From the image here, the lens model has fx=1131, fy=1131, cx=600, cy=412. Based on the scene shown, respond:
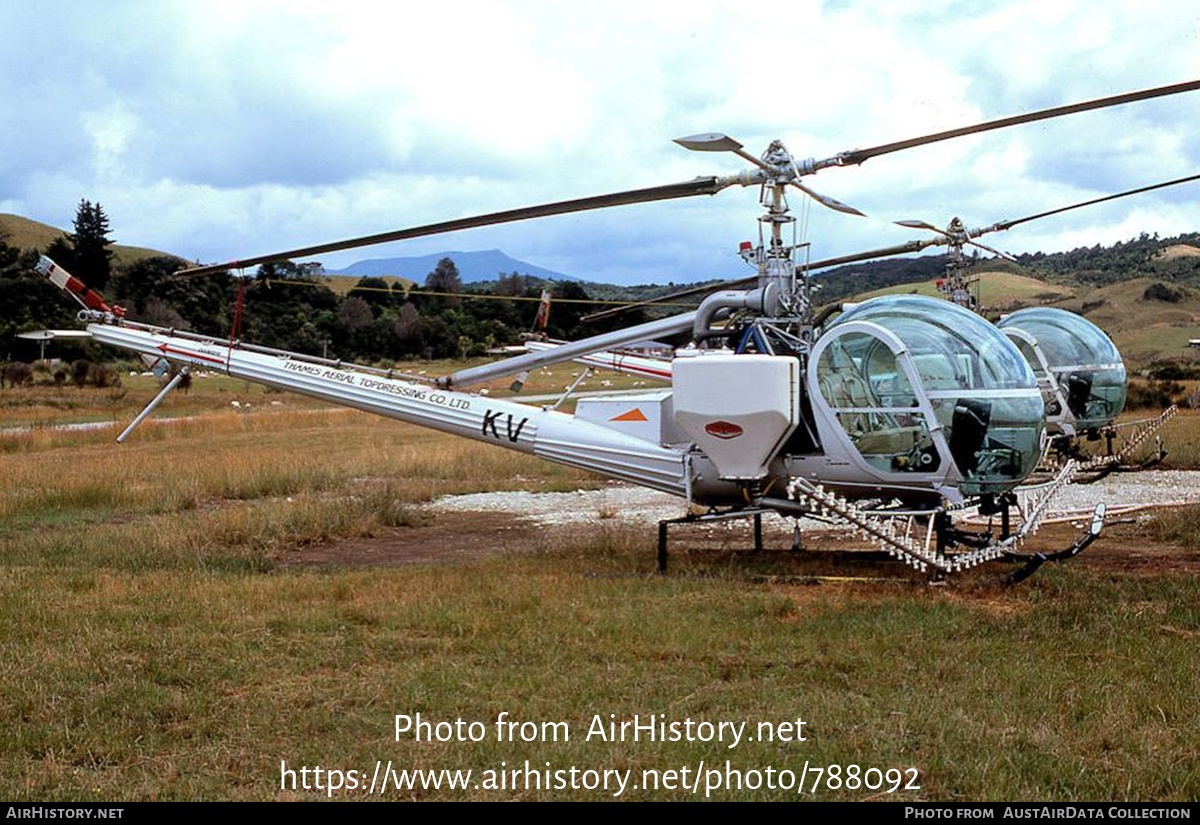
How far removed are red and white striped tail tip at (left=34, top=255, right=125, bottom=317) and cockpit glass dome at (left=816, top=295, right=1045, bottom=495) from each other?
9.41 metres

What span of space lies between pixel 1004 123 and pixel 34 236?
3983 inches

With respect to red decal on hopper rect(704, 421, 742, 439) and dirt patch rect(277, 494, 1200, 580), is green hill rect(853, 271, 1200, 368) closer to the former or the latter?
dirt patch rect(277, 494, 1200, 580)

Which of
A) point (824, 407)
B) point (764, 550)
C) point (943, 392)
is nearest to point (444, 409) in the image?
point (764, 550)

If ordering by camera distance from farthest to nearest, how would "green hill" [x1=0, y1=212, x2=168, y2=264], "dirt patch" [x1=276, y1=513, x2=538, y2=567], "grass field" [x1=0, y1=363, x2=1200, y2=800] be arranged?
"green hill" [x1=0, y1=212, x2=168, y2=264], "dirt patch" [x1=276, y1=513, x2=538, y2=567], "grass field" [x1=0, y1=363, x2=1200, y2=800]

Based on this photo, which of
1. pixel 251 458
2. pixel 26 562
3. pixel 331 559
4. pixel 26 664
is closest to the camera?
pixel 26 664

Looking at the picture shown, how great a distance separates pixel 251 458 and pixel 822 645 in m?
15.2

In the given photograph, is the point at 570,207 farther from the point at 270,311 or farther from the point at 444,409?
the point at 270,311

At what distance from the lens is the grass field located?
199 inches

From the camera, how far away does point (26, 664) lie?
22.0 ft

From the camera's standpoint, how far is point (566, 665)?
662 centimetres

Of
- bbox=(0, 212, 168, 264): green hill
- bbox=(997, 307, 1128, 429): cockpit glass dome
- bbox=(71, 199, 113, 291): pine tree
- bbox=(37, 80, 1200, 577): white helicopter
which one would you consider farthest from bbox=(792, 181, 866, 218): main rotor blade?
bbox=(0, 212, 168, 264): green hill

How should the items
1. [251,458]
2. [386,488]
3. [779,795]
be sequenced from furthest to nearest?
[251,458], [386,488], [779,795]

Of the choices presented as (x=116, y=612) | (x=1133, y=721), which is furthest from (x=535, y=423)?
(x=1133, y=721)

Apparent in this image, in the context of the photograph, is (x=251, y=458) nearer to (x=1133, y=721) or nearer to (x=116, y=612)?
(x=116, y=612)
